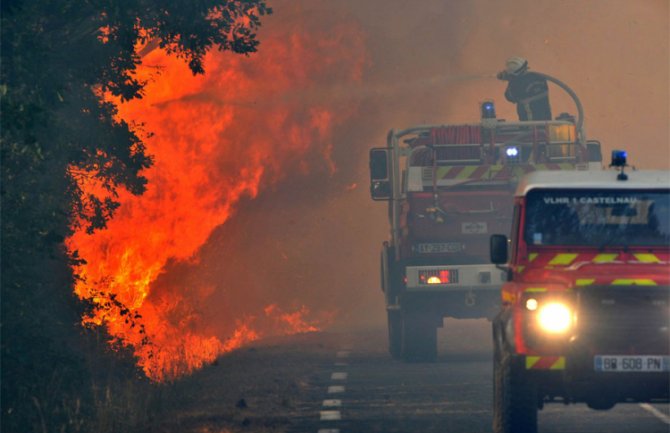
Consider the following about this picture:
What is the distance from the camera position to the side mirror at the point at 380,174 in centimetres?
2161

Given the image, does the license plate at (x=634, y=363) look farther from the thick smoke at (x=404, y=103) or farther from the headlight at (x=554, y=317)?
the thick smoke at (x=404, y=103)

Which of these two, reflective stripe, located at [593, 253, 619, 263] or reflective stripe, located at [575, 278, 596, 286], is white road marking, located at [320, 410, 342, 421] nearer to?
reflective stripe, located at [593, 253, 619, 263]

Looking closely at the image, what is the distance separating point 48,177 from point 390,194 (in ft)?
18.0

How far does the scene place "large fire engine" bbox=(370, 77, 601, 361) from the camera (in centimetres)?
2070

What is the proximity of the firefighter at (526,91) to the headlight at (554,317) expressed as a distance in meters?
11.6

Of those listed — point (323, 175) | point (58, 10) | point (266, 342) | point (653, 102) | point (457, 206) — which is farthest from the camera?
point (653, 102)

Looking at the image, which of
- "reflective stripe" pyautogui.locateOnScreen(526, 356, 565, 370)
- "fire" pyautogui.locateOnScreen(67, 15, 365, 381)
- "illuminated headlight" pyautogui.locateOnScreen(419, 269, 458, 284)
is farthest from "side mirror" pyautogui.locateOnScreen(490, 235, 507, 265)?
"fire" pyautogui.locateOnScreen(67, 15, 365, 381)

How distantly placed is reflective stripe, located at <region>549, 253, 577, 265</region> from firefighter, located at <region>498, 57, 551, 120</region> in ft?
34.5

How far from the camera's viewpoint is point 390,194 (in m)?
21.8

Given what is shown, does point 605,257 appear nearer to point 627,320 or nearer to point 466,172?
point 627,320

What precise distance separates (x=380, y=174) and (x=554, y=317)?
10.4m

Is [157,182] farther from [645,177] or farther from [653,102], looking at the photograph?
[653,102]

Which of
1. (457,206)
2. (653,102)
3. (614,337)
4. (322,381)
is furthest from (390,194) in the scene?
(653,102)

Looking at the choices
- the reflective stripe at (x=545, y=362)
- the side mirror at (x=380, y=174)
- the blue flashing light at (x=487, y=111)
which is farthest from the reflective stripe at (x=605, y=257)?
the blue flashing light at (x=487, y=111)
